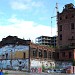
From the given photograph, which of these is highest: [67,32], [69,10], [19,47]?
[69,10]

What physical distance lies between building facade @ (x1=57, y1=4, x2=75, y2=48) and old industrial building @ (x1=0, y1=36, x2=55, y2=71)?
1221 cm

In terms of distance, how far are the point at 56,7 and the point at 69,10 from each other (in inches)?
1038

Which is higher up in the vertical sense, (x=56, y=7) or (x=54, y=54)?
(x=56, y=7)

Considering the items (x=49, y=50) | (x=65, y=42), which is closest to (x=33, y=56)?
(x=49, y=50)

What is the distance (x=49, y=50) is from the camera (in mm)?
80000

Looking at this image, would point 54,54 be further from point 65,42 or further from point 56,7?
point 56,7

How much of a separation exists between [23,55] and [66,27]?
24629mm

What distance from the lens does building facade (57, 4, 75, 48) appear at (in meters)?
90.4

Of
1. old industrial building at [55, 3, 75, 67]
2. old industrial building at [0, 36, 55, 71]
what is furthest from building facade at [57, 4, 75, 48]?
old industrial building at [0, 36, 55, 71]

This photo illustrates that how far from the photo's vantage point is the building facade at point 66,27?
90.4 metres

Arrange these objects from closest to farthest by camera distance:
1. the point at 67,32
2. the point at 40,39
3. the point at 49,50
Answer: the point at 49,50
the point at 67,32
the point at 40,39

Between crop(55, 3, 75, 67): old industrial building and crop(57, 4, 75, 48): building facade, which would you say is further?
crop(57, 4, 75, 48): building facade

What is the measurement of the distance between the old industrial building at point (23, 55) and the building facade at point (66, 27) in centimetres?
1221

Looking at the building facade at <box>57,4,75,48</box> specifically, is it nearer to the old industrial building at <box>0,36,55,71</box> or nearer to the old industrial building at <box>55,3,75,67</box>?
the old industrial building at <box>55,3,75,67</box>
